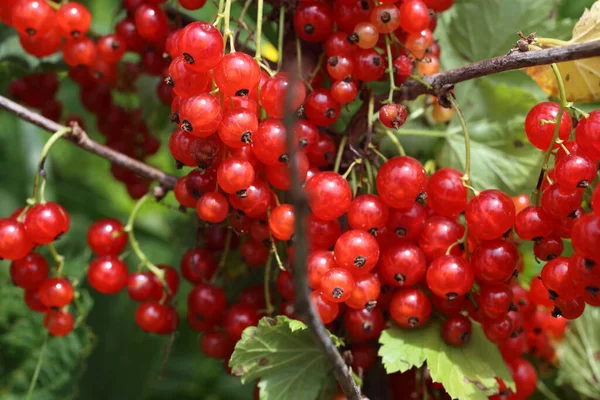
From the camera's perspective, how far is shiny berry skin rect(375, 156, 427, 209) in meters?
0.59

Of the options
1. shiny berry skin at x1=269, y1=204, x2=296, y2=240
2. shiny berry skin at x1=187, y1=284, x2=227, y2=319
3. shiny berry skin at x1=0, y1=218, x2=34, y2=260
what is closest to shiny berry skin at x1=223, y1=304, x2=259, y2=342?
shiny berry skin at x1=187, y1=284, x2=227, y2=319

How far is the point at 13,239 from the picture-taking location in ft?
2.16

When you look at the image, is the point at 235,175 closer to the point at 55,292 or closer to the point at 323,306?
the point at 323,306

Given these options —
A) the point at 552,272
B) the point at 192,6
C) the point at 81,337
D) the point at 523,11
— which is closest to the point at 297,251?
the point at 552,272

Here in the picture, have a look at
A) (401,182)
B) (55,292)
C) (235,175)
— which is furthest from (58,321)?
(401,182)

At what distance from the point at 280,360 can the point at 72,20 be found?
1.50ft

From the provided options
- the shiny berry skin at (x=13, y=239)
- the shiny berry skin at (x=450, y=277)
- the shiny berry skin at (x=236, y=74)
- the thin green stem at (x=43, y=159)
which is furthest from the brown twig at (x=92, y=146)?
the shiny berry skin at (x=450, y=277)

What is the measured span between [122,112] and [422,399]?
56 cm

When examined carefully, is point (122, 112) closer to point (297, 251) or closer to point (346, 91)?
point (346, 91)

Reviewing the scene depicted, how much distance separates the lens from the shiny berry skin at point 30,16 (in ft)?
2.34

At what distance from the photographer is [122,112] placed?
2.99 ft

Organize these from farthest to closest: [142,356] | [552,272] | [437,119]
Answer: [142,356] < [437,119] < [552,272]

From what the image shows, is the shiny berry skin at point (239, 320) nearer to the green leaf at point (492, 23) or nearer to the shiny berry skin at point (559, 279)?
the shiny berry skin at point (559, 279)

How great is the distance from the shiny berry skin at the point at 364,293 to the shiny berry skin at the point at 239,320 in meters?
0.13
